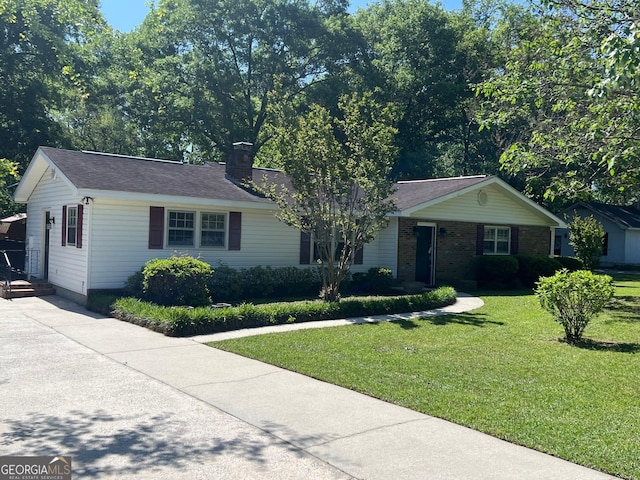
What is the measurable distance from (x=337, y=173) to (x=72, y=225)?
24.3ft

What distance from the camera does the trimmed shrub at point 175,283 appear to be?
12258mm

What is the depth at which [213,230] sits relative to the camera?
49.8ft

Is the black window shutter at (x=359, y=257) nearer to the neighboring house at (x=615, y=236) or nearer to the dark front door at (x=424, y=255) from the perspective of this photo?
the dark front door at (x=424, y=255)

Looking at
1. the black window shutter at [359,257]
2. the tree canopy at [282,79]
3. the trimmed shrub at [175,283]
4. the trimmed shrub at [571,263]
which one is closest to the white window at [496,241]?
the trimmed shrub at [571,263]

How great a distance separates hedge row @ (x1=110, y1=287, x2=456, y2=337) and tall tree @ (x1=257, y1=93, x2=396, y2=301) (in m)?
1.11

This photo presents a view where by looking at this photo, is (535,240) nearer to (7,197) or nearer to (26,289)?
(26,289)

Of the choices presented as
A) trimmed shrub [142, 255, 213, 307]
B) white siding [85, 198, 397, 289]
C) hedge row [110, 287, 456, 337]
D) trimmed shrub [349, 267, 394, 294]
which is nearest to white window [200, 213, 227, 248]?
white siding [85, 198, 397, 289]

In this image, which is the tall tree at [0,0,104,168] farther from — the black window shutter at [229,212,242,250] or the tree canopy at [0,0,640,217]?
the black window shutter at [229,212,242,250]

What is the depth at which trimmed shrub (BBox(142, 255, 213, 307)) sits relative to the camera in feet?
40.2

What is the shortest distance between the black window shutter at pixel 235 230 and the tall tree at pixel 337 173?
2.22 metres

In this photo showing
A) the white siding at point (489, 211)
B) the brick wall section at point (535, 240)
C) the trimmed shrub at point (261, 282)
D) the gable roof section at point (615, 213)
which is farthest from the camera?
the gable roof section at point (615, 213)

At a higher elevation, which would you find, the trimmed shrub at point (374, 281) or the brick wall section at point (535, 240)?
the brick wall section at point (535, 240)

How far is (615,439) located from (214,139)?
30776 millimetres

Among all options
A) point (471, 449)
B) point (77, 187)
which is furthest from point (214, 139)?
point (471, 449)
